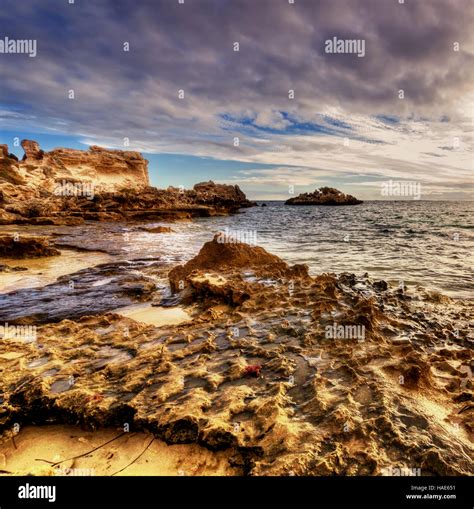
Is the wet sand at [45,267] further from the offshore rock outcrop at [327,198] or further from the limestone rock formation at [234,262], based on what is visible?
the offshore rock outcrop at [327,198]

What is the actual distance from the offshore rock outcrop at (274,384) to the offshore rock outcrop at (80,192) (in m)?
30.7

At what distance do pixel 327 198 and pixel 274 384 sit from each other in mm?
115379

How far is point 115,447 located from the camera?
9.66 ft

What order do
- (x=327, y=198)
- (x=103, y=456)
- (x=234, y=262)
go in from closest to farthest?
(x=103, y=456)
(x=234, y=262)
(x=327, y=198)

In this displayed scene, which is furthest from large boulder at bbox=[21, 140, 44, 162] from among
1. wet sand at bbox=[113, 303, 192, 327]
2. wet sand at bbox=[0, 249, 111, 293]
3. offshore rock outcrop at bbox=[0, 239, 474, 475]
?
offshore rock outcrop at bbox=[0, 239, 474, 475]

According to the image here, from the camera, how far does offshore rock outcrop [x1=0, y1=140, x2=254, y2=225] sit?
36594mm

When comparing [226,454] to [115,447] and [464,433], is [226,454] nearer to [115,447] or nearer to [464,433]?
[115,447]

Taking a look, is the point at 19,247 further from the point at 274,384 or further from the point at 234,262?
the point at 274,384

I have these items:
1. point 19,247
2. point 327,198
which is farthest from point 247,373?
point 327,198

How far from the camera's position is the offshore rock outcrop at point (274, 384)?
2.74 metres

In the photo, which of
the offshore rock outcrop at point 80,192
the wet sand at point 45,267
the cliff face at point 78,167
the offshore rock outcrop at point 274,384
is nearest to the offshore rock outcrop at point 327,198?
the offshore rock outcrop at point 80,192

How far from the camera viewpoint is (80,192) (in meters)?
58.9

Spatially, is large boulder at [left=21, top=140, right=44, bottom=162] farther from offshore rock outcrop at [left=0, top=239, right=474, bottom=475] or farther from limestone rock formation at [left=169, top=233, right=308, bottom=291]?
offshore rock outcrop at [left=0, top=239, right=474, bottom=475]
